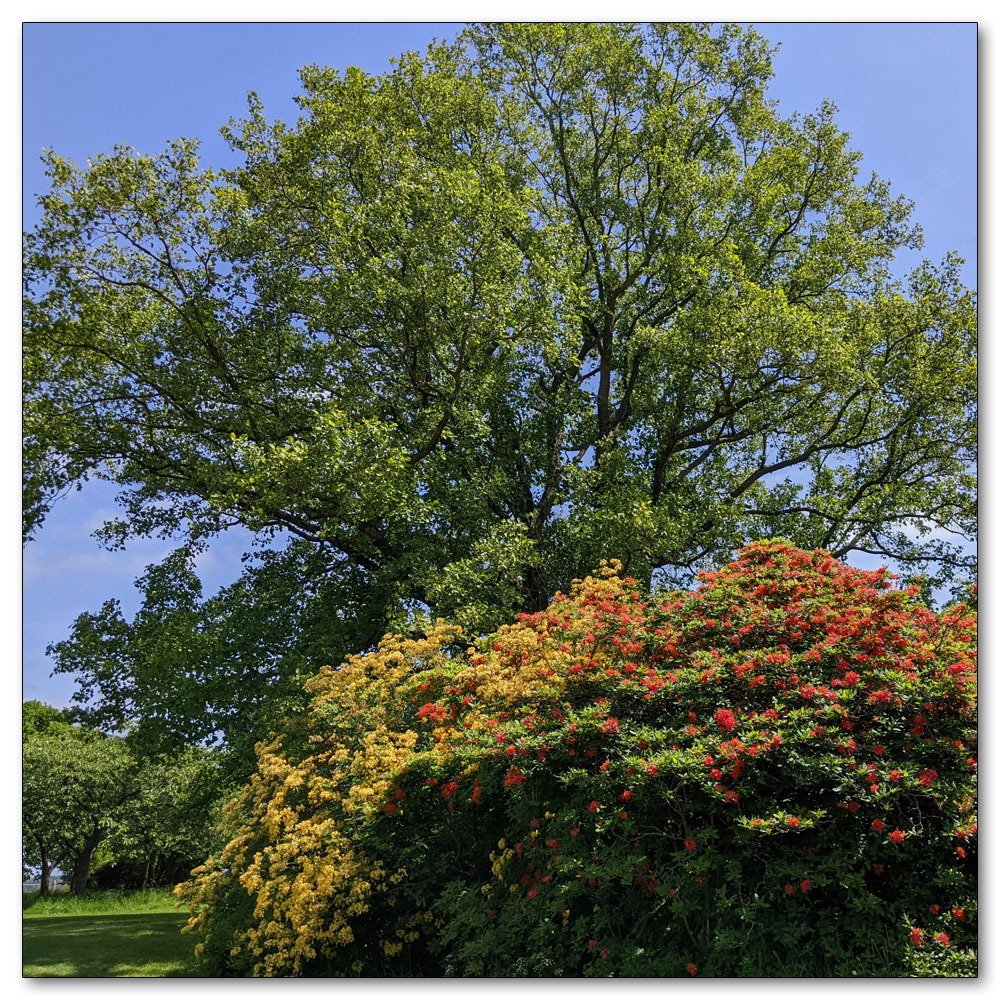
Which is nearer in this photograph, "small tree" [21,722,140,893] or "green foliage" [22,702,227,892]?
"small tree" [21,722,140,893]

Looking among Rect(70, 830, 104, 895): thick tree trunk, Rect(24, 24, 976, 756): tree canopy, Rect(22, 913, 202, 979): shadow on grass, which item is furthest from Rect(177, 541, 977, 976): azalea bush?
Rect(24, 24, 976, 756): tree canopy

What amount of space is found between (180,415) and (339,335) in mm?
1901

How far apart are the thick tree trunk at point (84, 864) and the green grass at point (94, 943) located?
118 millimetres

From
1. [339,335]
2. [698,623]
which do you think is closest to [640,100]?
[339,335]

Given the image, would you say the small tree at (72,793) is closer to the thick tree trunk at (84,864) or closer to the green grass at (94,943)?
the thick tree trunk at (84,864)

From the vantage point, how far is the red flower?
384 centimetres

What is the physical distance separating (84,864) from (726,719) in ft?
22.5

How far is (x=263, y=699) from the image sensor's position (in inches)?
290

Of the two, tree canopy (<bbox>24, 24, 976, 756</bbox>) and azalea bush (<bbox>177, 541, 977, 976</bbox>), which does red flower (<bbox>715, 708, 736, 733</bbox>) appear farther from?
tree canopy (<bbox>24, 24, 976, 756</bbox>)

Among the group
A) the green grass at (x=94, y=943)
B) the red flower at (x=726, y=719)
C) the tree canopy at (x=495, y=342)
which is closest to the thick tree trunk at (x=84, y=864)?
the green grass at (x=94, y=943)

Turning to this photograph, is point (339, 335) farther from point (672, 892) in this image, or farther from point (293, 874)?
point (672, 892)

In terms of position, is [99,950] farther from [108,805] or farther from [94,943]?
[108,805]

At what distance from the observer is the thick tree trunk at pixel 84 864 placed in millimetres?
6811

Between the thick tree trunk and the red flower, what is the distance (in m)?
5.64
